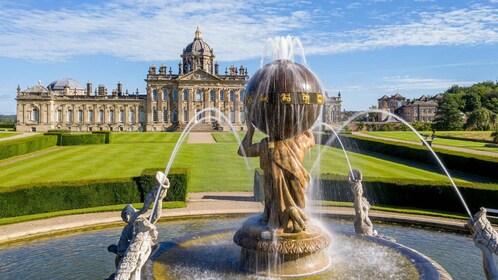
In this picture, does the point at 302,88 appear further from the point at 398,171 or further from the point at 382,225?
the point at 398,171

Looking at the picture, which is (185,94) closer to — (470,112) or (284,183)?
(470,112)

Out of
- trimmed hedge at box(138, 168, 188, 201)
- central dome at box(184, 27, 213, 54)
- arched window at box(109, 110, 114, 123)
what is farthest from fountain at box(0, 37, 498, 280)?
central dome at box(184, 27, 213, 54)

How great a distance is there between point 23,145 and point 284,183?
34724 millimetres

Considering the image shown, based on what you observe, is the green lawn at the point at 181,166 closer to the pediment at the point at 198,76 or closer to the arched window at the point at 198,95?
the pediment at the point at 198,76

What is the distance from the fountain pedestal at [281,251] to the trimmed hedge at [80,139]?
4434cm

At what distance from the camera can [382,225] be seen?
15.2m

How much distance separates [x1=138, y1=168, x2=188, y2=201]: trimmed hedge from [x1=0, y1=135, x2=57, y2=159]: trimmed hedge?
68.3ft

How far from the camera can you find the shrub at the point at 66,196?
53.0 ft

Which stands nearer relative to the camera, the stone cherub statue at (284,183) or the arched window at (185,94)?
the stone cherub statue at (284,183)

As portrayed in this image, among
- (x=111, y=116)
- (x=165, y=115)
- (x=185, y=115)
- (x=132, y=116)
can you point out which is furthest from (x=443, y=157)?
(x=111, y=116)

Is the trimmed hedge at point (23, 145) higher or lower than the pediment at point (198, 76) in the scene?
lower

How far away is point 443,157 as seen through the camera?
31.2 m

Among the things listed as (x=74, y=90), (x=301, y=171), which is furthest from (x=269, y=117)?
(x=74, y=90)

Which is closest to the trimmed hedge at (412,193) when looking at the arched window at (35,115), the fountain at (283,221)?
the fountain at (283,221)
